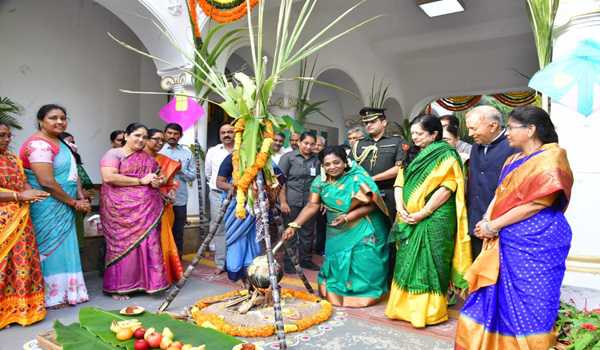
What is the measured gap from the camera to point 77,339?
2346 millimetres

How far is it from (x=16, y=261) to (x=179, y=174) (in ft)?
6.58

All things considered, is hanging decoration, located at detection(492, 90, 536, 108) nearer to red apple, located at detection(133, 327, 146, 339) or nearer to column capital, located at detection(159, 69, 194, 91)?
column capital, located at detection(159, 69, 194, 91)

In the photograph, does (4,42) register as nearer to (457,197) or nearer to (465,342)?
(457,197)

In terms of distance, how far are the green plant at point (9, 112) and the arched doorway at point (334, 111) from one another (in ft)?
19.1

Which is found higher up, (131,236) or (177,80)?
(177,80)

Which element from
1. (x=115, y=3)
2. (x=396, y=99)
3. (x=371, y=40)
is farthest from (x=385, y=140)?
(x=396, y=99)

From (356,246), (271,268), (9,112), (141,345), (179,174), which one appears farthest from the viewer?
(9,112)

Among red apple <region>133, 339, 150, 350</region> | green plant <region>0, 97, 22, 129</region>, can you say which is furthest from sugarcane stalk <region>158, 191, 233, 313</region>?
green plant <region>0, 97, 22, 129</region>

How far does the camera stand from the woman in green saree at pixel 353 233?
359 centimetres

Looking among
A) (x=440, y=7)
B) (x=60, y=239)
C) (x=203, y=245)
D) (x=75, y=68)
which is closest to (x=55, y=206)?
(x=60, y=239)

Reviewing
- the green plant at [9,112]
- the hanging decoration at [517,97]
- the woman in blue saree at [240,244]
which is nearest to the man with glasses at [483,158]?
the woman in blue saree at [240,244]

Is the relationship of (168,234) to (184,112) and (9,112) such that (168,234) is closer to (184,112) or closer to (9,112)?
(184,112)

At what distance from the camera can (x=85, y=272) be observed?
4.60m

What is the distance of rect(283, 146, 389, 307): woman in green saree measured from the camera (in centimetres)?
359
